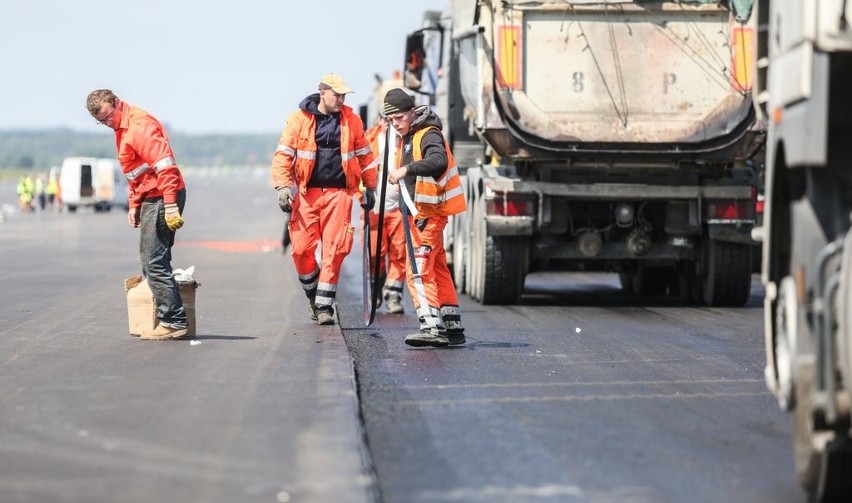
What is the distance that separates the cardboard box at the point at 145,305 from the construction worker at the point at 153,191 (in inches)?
3.2

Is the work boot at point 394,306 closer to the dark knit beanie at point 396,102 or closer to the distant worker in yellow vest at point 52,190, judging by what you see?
the dark knit beanie at point 396,102

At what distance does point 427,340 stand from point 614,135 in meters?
4.08

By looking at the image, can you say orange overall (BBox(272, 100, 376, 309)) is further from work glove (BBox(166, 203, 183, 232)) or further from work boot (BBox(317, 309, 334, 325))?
work glove (BBox(166, 203, 183, 232))

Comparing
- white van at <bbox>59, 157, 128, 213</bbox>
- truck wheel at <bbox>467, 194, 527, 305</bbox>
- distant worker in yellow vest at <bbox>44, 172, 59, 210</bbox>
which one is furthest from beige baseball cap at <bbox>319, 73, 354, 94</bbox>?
distant worker in yellow vest at <bbox>44, 172, 59, 210</bbox>

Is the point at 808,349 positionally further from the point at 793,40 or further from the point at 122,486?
the point at 122,486

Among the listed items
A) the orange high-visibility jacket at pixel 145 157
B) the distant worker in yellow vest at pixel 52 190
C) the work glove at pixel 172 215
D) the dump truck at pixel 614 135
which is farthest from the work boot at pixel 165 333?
the distant worker in yellow vest at pixel 52 190

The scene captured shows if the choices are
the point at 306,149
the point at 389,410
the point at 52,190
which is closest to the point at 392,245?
the point at 306,149

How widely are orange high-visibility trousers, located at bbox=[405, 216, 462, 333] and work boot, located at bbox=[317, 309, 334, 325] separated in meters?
1.47

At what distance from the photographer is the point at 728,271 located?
50.8 feet

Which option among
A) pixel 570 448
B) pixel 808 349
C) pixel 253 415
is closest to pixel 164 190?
pixel 253 415

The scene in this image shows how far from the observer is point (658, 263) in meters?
16.4

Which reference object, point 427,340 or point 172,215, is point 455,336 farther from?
point 172,215

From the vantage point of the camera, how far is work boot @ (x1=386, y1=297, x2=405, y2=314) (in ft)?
47.6

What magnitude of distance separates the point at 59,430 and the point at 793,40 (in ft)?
12.0
